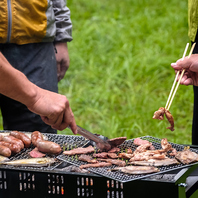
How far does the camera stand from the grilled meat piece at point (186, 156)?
244 centimetres

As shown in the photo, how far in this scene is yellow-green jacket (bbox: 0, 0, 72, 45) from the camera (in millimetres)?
2986

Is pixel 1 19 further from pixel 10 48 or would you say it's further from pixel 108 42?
pixel 108 42

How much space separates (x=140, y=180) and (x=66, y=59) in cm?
182

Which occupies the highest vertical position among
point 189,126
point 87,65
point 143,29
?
point 143,29

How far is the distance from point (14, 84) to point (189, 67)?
1.38 m

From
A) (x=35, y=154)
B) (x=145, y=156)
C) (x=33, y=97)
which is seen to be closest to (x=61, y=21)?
(x=33, y=97)

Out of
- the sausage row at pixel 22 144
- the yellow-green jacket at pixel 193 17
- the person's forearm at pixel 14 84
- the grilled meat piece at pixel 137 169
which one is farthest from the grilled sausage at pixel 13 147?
the yellow-green jacket at pixel 193 17

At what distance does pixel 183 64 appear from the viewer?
9.36ft

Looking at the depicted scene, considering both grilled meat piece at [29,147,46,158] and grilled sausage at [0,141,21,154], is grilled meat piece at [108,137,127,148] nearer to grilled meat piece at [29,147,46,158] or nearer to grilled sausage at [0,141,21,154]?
grilled meat piece at [29,147,46,158]

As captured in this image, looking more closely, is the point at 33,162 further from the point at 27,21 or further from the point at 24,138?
the point at 27,21

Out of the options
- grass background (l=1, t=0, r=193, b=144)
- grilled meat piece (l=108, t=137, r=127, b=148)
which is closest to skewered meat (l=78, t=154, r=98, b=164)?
grilled meat piece (l=108, t=137, r=127, b=148)

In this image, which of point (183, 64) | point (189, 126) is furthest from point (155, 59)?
point (183, 64)

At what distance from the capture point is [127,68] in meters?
6.64

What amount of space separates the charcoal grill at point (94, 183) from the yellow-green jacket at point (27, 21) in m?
1.18
